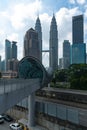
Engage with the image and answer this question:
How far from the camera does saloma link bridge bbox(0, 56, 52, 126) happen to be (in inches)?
524

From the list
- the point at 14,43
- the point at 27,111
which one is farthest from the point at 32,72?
the point at 14,43

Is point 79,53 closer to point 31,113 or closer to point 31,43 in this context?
point 31,43

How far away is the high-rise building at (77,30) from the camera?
18323 centimetres

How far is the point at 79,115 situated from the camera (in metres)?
24.1

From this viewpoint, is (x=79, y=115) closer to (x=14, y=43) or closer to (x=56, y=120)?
(x=56, y=120)

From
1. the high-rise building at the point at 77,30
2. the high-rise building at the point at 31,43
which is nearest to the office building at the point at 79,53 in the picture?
the high-rise building at the point at 77,30

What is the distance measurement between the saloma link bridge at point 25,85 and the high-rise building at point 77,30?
Result: 150 meters

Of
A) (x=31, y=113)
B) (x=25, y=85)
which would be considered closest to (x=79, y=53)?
(x=31, y=113)

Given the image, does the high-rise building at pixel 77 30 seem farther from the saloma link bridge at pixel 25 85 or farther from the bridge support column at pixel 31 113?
the bridge support column at pixel 31 113

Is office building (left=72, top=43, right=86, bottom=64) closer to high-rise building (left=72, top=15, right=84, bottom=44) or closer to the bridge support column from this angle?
high-rise building (left=72, top=15, right=84, bottom=44)

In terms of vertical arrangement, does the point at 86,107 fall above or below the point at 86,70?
below

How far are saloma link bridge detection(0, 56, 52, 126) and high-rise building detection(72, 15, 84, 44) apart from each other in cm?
14972

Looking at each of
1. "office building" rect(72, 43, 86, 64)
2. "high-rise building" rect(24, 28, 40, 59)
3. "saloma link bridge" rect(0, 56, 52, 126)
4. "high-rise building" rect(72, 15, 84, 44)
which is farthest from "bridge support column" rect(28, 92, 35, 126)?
"high-rise building" rect(72, 15, 84, 44)

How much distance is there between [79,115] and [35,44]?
11638cm
